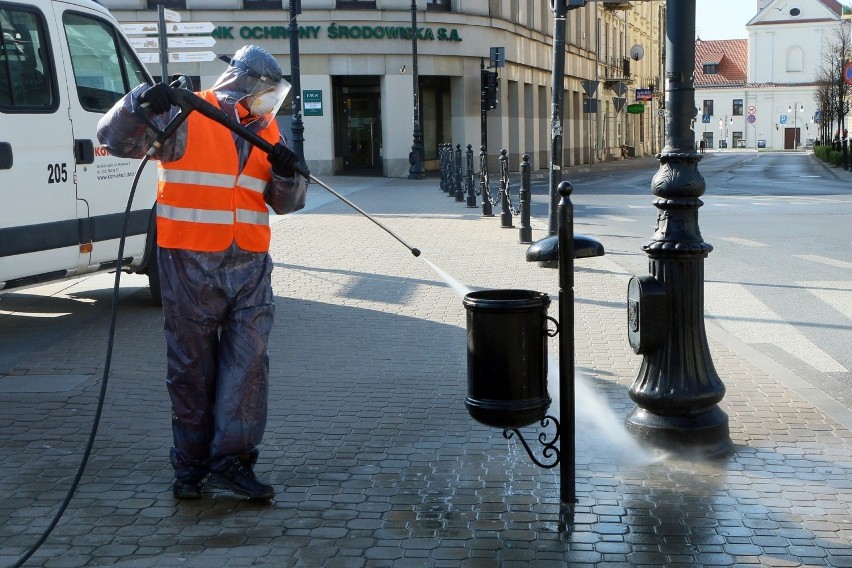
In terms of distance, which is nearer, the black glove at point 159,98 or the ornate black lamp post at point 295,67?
the black glove at point 159,98

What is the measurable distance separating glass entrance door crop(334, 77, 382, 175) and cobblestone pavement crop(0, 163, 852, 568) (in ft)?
110

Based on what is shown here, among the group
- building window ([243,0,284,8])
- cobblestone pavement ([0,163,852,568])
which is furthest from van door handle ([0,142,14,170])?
building window ([243,0,284,8])

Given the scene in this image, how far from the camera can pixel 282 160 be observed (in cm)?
445

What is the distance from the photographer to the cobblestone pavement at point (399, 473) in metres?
4.14

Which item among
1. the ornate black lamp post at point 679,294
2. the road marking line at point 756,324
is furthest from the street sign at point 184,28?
the ornate black lamp post at point 679,294

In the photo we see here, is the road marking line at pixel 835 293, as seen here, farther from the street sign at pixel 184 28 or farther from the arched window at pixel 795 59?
the arched window at pixel 795 59

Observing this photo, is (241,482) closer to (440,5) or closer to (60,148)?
(60,148)

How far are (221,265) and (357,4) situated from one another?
1441 inches

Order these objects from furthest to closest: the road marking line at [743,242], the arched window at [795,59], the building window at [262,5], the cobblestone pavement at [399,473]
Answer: the arched window at [795,59] → the building window at [262,5] → the road marking line at [743,242] → the cobblestone pavement at [399,473]

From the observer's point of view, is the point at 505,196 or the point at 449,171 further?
the point at 449,171

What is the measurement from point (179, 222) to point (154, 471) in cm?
129

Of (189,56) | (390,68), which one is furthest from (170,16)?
(390,68)

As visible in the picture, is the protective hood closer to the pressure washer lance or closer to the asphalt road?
the pressure washer lance

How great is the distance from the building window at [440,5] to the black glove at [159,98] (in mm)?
38167
